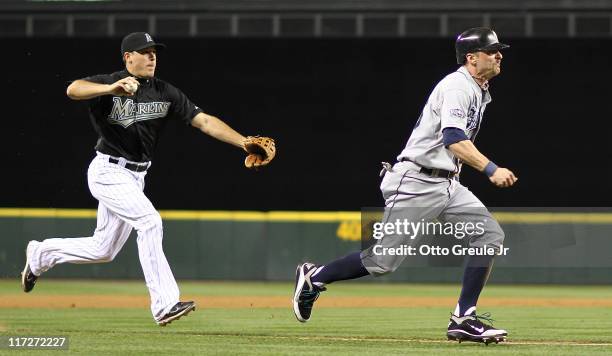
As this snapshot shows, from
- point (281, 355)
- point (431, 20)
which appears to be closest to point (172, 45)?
point (431, 20)

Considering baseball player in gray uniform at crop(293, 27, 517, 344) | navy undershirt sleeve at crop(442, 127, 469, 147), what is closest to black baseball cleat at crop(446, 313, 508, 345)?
baseball player in gray uniform at crop(293, 27, 517, 344)

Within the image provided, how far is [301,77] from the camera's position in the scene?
17312 mm

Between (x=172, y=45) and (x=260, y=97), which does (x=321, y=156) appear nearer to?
(x=260, y=97)

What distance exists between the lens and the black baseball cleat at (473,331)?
632 centimetres

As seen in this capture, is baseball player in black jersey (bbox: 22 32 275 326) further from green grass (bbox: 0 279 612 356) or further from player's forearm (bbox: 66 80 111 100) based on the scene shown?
green grass (bbox: 0 279 612 356)

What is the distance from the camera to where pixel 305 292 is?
6.89 m

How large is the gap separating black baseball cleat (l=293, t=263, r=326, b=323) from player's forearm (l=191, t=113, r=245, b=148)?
83cm

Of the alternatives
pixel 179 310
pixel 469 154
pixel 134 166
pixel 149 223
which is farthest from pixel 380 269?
pixel 134 166

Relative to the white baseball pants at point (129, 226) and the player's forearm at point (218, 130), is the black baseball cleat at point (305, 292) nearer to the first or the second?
the white baseball pants at point (129, 226)

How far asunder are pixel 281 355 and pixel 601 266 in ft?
33.1

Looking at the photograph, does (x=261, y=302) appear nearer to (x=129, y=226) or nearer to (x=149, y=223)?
(x=129, y=226)

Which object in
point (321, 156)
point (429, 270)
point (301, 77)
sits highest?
point (301, 77)

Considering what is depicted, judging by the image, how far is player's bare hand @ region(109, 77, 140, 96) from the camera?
632 cm

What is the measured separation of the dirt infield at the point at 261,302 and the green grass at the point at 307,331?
1.66ft
